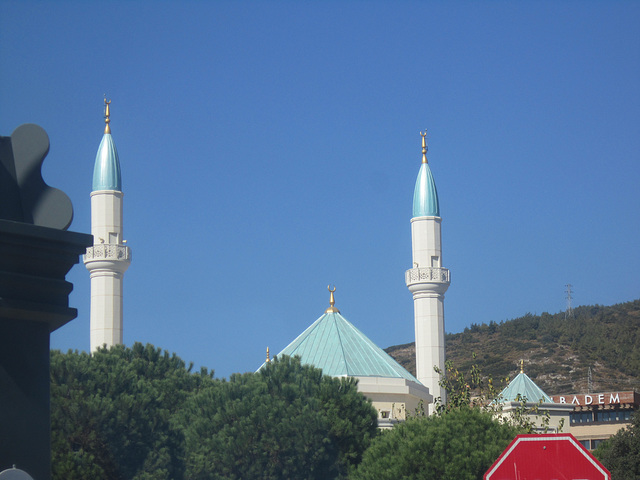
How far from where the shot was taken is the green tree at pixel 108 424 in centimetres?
2962

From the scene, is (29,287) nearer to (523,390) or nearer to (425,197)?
(425,197)

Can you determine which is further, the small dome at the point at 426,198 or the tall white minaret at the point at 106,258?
the small dome at the point at 426,198

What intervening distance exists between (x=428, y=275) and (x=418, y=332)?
2.88 metres

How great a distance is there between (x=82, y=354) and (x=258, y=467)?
7.13 meters

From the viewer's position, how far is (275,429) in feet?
105

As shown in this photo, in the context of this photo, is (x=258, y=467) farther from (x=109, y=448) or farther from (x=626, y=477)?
(x=626, y=477)

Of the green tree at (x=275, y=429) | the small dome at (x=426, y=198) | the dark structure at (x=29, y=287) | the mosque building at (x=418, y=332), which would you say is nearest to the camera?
the dark structure at (x=29, y=287)

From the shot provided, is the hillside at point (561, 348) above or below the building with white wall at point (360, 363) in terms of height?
above

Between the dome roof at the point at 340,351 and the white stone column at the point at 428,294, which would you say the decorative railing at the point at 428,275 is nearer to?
the white stone column at the point at 428,294

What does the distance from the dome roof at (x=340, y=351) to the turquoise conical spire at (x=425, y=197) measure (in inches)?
264

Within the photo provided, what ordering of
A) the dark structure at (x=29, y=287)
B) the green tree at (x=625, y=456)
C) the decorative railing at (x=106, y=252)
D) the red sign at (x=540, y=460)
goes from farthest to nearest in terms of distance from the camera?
the decorative railing at (x=106, y=252) < the green tree at (x=625, y=456) < the dark structure at (x=29, y=287) < the red sign at (x=540, y=460)

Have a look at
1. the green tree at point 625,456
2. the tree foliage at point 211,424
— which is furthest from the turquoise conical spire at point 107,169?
the green tree at point 625,456

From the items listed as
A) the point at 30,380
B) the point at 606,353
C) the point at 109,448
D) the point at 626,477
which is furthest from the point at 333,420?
the point at 606,353

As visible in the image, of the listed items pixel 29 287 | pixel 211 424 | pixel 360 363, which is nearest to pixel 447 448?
pixel 211 424
